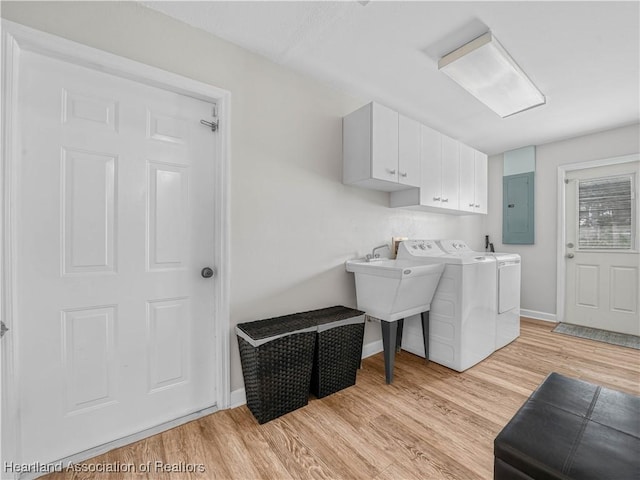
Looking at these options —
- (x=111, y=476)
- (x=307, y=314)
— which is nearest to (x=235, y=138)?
(x=307, y=314)

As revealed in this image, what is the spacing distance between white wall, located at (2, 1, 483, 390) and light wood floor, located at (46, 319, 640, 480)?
1.38 ft

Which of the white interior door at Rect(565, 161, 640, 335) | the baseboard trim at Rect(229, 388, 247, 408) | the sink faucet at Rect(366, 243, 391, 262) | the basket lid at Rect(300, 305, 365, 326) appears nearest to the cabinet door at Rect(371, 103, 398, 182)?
the sink faucet at Rect(366, 243, 391, 262)

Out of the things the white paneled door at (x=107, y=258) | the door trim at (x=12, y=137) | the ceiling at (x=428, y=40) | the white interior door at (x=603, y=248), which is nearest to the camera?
the door trim at (x=12, y=137)

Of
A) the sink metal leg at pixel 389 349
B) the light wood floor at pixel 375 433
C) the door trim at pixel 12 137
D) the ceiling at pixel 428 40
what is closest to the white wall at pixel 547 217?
the ceiling at pixel 428 40

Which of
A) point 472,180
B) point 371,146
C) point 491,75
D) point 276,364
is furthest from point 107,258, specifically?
point 472,180

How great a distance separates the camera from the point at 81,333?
145cm

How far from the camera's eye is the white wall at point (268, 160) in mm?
1501

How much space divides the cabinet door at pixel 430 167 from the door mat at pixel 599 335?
234 centimetres

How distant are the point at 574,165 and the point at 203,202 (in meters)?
4.33

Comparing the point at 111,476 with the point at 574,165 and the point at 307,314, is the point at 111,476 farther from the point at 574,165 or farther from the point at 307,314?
the point at 574,165

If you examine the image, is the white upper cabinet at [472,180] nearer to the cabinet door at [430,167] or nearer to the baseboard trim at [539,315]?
the cabinet door at [430,167]

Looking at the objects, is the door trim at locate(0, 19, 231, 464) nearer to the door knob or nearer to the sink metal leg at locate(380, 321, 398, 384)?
the door knob

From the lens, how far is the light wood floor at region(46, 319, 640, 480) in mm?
1362

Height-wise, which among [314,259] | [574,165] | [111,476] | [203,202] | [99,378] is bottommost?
[111,476]
